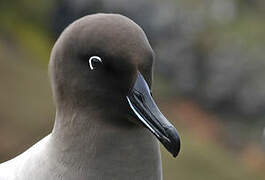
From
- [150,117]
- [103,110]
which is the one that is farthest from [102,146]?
[150,117]

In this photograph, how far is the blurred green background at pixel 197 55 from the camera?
1425 centimetres

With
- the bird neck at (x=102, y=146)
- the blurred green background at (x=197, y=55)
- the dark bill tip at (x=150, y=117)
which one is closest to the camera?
the dark bill tip at (x=150, y=117)

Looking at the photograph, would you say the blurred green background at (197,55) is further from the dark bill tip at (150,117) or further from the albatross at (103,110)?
the dark bill tip at (150,117)

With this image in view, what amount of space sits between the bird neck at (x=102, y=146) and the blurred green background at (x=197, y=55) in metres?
8.59

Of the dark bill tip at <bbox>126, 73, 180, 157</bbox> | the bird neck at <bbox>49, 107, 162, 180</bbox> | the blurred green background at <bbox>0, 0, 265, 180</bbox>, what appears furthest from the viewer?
the blurred green background at <bbox>0, 0, 265, 180</bbox>

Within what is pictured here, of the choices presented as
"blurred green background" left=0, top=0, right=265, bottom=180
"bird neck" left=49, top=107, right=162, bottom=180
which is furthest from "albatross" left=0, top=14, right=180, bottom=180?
"blurred green background" left=0, top=0, right=265, bottom=180

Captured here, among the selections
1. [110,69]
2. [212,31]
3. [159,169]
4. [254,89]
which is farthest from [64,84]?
[212,31]

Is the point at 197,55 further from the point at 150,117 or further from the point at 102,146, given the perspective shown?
the point at 150,117

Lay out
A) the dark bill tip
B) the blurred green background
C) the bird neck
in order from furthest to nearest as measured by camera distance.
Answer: the blurred green background < the bird neck < the dark bill tip

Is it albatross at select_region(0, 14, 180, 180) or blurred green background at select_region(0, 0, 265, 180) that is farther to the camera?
blurred green background at select_region(0, 0, 265, 180)

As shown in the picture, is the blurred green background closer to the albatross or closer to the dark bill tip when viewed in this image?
the albatross

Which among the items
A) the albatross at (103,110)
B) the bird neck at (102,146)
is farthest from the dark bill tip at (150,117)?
the bird neck at (102,146)

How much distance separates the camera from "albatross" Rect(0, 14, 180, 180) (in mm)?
3127

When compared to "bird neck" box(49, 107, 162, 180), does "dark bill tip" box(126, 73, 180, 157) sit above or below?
above
